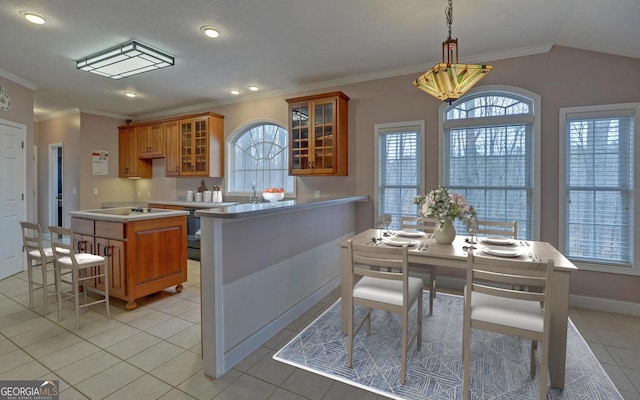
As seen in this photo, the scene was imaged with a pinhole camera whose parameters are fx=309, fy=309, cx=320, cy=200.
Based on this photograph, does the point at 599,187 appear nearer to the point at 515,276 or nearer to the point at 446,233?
the point at 446,233

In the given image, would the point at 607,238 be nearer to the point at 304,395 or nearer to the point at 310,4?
the point at 304,395

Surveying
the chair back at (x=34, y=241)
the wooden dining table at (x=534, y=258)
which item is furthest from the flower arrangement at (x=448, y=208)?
the chair back at (x=34, y=241)

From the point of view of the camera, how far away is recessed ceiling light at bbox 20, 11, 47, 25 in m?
2.65

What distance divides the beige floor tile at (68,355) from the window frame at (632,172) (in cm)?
447

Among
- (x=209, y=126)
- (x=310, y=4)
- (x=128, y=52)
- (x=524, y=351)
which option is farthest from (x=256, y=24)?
(x=524, y=351)

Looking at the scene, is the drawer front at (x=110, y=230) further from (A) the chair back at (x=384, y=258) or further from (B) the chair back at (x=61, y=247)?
(A) the chair back at (x=384, y=258)

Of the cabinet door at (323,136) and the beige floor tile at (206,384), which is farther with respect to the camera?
the cabinet door at (323,136)

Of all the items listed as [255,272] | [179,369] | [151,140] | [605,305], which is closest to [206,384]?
[179,369]

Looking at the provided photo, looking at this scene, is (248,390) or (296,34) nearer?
(248,390)

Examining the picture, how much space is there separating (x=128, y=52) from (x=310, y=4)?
2069mm

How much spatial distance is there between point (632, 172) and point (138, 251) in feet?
16.0

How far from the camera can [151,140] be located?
5.93m

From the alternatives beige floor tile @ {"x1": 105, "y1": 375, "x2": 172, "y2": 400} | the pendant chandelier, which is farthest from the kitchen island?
the pendant chandelier

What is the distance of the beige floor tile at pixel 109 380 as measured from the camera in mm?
1871
